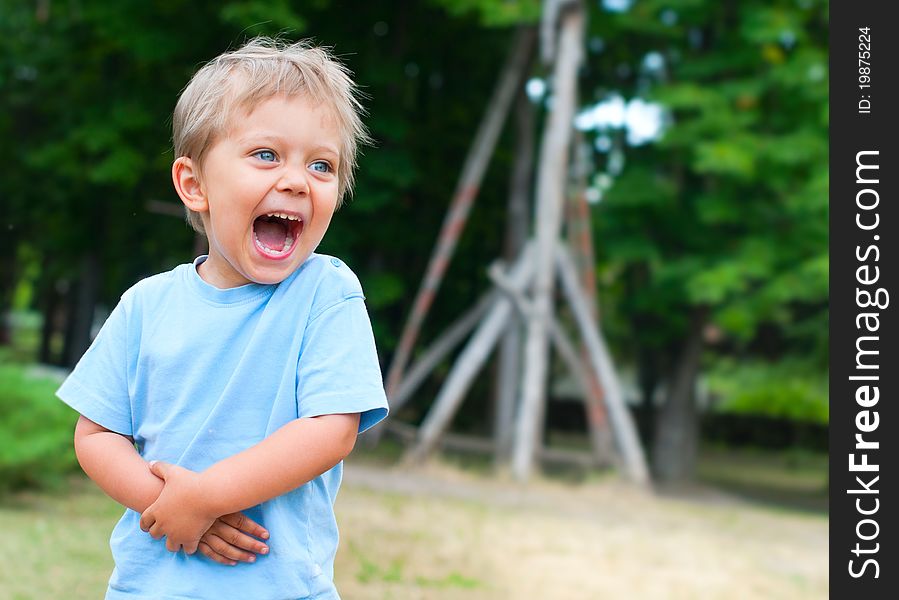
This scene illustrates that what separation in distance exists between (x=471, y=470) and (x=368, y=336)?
1144 centimetres

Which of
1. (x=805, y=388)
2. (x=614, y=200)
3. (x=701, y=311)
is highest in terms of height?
(x=614, y=200)

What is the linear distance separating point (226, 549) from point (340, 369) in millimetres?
292

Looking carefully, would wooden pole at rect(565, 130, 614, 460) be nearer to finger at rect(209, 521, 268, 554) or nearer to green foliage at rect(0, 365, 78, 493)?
green foliage at rect(0, 365, 78, 493)

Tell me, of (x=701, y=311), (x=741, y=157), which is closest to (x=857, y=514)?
(x=741, y=157)

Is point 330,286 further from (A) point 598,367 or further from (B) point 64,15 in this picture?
(B) point 64,15

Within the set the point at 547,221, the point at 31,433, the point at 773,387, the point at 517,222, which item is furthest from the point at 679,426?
the point at 31,433

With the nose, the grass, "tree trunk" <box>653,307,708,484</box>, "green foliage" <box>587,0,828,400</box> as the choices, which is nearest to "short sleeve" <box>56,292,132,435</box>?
the nose

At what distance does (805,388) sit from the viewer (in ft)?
44.1

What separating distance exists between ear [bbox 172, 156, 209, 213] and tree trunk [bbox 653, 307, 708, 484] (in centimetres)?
1364

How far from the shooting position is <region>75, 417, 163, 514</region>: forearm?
59.7 inches

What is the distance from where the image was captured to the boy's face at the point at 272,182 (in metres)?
1.53

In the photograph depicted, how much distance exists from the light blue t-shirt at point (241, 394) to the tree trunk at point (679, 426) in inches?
538

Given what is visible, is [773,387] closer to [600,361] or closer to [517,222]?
[600,361]

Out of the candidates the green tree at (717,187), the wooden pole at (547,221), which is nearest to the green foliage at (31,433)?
the wooden pole at (547,221)
